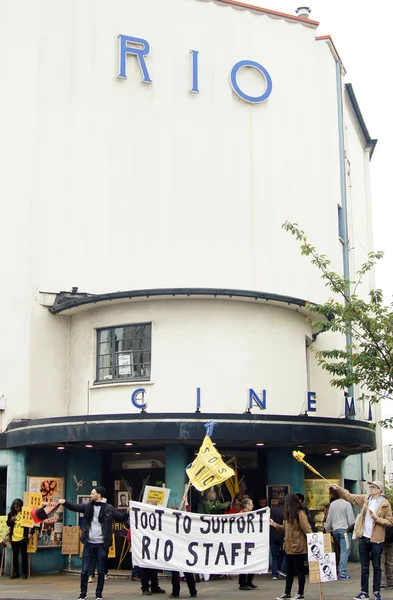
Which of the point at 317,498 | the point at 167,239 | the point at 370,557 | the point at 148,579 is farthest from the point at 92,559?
the point at 167,239

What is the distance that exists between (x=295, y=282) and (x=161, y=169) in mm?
5200

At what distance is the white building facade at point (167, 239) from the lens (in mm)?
20219

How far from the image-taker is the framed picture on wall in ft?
68.5

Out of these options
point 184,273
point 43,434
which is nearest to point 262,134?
point 184,273

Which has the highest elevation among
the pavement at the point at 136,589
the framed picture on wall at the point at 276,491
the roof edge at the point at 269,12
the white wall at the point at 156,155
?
the roof edge at the point at 269,12

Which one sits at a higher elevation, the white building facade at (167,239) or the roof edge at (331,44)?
the roof edge at (331,44)

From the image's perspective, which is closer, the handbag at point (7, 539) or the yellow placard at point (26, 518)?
the yellow placard at point (26, 518)

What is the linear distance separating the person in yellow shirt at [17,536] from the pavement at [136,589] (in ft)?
1.14

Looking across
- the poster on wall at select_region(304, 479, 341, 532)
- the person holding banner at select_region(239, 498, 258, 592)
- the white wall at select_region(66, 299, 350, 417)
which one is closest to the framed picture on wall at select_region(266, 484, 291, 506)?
the poster on wall at select_region(304, 479, 341, 532)

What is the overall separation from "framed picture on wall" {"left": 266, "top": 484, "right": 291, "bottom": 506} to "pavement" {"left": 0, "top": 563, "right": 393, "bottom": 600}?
82.4 inches

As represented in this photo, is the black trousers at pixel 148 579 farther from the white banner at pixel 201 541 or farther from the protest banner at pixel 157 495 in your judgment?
the protest banner at pixel 157 495

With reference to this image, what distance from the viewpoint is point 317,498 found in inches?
847

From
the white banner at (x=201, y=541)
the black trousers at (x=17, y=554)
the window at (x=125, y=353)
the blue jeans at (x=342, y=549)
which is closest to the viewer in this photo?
the white banner at (x=201, y=541)

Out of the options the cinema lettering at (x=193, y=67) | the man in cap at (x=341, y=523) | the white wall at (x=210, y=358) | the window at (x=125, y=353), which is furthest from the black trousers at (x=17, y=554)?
the cinema lettering at (x=193, y=67)
